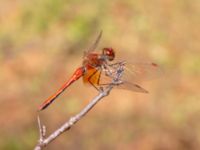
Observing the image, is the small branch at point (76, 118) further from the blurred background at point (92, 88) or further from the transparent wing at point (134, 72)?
the blurred background at point (92, 88)

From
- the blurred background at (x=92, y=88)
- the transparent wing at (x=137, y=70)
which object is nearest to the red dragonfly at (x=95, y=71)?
the transparent wing at (x=137, y=70)

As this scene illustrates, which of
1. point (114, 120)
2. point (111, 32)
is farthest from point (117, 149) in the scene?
point (111, 32)

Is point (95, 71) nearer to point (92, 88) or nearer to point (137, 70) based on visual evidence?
point (137, 70)

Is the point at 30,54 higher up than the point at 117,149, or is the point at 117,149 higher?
the point at 30,54

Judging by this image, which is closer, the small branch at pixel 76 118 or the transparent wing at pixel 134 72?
the small branch at pixel 76 118

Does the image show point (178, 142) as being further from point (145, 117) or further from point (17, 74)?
point (17, 74)

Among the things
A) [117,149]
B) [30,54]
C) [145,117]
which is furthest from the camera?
[30,54]
